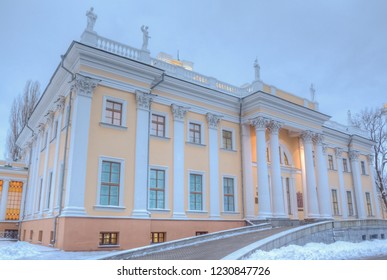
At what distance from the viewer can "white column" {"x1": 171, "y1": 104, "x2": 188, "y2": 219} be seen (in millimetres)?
19156

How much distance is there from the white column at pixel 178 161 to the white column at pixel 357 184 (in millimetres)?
18798

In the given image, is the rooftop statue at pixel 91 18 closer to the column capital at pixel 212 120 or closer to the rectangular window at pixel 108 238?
the column capital at pixel 212 120

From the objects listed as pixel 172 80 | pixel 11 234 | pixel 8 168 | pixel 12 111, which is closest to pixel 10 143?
pixel 12 111

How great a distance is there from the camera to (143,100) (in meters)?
18.5

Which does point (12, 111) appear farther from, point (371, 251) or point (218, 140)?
point (371, 251)

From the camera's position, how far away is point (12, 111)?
3941 cm

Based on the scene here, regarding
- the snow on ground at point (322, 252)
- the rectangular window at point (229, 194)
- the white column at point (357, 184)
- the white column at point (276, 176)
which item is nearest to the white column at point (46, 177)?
the rectangular window at point (229, 194)

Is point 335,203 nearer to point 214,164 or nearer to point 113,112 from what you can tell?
point 214,164

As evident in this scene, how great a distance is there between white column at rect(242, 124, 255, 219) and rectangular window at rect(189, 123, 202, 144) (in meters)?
3.36

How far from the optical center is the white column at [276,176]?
21.8 metres

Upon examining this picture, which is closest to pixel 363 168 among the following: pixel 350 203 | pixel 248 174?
pixel 350 203

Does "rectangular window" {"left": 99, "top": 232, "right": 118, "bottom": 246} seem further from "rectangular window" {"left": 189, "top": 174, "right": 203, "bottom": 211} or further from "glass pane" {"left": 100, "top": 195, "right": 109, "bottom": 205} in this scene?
"rectangular window" {"left": 189, "top": 174, "right": 203, "bottom": 211}

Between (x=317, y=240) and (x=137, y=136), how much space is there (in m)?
9.94

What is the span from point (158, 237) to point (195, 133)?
21.5 ft
